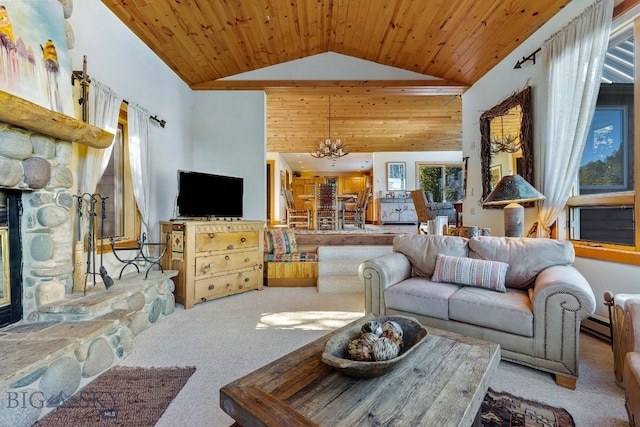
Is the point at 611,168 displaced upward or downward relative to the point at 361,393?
upward

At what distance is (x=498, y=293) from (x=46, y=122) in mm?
3179

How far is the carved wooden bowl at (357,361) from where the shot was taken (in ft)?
3.35

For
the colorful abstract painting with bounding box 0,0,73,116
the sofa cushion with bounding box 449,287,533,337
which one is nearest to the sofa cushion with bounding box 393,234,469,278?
the sofa cushion with bounding box 449,287,533,337

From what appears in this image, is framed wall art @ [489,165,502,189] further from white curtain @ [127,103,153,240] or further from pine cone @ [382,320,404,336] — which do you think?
white curtain @ [127,103,153,240]

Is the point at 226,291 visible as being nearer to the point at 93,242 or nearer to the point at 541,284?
the point at 93,242

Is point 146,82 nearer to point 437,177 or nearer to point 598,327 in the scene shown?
point 598,327

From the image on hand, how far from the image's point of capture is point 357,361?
1064mm

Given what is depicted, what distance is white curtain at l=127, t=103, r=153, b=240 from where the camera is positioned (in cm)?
307

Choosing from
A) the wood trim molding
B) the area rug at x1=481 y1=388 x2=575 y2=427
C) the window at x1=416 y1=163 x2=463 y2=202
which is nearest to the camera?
the area rug at x1=481 y1=388 x2=575 y2=427

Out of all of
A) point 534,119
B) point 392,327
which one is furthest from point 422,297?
point 534,119

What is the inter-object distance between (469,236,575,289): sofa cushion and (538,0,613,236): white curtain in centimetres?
70

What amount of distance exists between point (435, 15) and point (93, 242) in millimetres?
4122

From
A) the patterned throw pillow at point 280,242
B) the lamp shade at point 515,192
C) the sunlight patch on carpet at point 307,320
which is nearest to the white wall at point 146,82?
the patterned throw pillow at point 280,242

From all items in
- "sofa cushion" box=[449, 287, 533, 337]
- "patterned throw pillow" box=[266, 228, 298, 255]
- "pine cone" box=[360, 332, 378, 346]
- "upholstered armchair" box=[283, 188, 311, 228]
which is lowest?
"sofa cushion" box=[449, 287, 533, 337]
